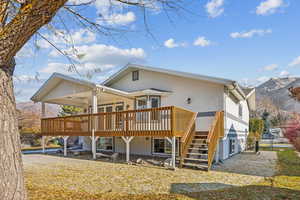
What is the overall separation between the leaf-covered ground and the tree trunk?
2.69m

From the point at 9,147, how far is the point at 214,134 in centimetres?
802

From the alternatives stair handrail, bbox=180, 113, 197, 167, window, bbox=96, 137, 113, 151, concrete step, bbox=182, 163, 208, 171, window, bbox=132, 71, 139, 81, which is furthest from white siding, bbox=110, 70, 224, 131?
window, bbox=96, 137, 113, 151

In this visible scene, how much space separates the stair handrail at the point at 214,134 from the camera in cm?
879

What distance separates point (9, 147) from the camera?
9.19 feet

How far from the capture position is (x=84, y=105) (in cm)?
1775

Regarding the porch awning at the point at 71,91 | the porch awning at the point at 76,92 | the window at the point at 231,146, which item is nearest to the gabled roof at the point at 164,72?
the porch awning at the point at 76,92

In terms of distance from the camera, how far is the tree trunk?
8.98ft

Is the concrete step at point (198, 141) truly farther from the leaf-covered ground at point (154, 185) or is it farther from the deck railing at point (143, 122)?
the leaf-covered ground at point (154, 185)

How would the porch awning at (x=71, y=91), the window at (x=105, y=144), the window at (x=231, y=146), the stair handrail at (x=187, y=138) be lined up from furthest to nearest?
the window at (x=105, y=144), the window at (x=231, y=146), the porch awning at (x=71, y=91), the stair handrail at (x=187, y=138)

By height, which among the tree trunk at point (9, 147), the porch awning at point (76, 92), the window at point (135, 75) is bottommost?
the tree trunk at point (9, 147)

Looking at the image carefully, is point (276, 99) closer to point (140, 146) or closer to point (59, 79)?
point (140, 146)

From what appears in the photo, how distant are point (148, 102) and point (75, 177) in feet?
20.8

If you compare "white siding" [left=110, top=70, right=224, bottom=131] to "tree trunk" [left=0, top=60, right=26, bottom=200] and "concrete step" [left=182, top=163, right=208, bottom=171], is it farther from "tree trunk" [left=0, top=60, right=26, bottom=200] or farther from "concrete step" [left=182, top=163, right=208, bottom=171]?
"tree trunk" [left=0, top=60, right=26, bottom=200]

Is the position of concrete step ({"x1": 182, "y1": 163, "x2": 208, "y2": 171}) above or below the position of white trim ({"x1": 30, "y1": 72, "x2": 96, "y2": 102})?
below
